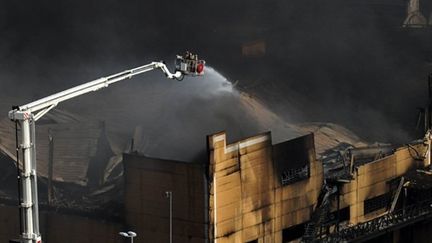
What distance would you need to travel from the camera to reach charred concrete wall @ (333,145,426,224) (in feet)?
138

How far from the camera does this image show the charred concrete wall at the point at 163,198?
35.8 m

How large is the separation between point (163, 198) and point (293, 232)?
6.16 meters

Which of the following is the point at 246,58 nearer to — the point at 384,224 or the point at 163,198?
the point at 384,224

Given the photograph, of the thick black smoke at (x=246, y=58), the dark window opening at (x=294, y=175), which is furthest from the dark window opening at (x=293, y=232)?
the thick black smoke at (x=246, y=58)

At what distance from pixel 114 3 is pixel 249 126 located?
24.4m

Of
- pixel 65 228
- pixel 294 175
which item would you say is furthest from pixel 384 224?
pixel 65 228

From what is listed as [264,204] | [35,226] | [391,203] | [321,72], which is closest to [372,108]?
[321,72]

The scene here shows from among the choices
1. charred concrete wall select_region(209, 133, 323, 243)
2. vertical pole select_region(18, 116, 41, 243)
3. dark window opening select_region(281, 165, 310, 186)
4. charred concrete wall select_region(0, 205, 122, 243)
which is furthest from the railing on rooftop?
vertical pole select_region(18, 116, 41, 243)

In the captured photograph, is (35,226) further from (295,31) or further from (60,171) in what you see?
(295,31)

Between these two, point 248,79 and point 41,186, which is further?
point 248,79

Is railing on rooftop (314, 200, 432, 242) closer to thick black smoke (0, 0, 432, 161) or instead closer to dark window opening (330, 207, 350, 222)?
dark window opening (330, 207, 350, 222)

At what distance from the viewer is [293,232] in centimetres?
4006

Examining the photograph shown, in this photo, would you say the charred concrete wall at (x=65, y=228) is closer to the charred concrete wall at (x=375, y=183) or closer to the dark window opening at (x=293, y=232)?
the dark window opening at (x=293, y=232)

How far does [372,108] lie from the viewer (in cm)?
5528
